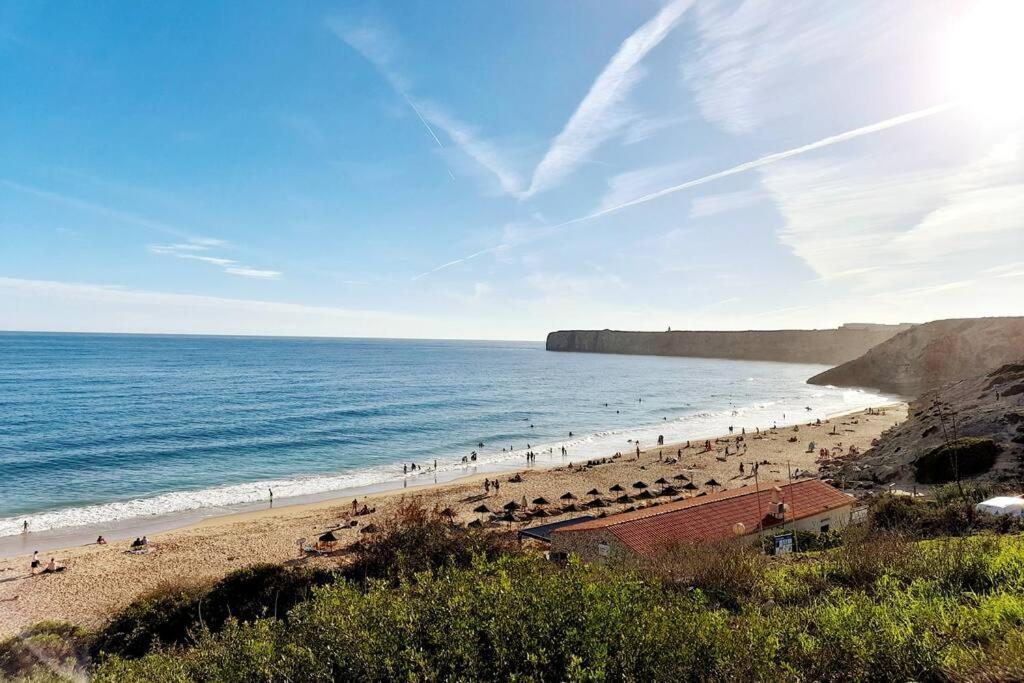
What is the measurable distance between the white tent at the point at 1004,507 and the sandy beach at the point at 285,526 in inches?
757

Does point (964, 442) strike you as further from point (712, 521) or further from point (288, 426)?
point (288, 426)

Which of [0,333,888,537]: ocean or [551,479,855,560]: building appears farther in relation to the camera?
[0,333,888,537]: ocean

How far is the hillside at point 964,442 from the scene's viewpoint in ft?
86.8

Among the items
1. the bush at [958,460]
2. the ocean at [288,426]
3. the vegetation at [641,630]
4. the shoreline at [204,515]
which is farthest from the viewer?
the ocean at [288,426]

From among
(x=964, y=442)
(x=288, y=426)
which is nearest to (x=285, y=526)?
Answer: (x=288, y=426)

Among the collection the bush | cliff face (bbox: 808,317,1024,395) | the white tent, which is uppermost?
cliff face (bbox: 808,317,1024,395)

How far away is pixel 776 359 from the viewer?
199000mm

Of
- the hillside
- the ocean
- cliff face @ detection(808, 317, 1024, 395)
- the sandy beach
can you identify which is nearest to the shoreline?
the ocean

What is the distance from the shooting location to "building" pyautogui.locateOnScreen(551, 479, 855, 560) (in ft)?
59.7

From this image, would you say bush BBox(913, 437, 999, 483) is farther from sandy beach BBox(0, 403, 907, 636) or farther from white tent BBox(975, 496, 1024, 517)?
white tent BBox(975, 496, 1024, 517)

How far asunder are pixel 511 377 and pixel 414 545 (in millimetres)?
108667

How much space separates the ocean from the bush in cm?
2767

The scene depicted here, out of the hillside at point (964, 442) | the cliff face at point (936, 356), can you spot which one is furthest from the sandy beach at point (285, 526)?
the cliff face at point (936, 356)

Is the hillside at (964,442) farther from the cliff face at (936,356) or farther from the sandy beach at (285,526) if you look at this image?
the cliff face at (936,356)
